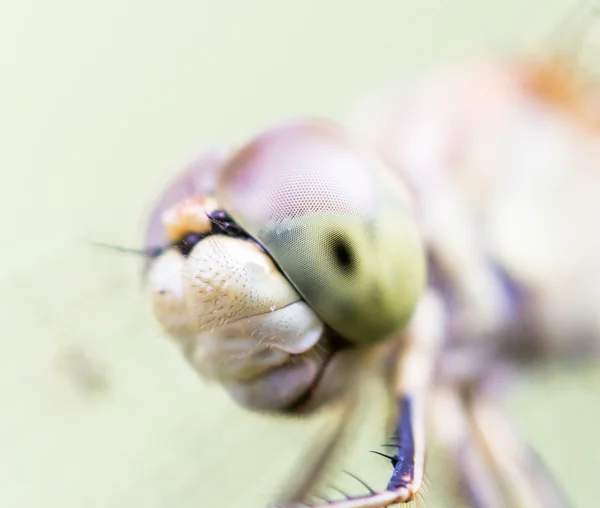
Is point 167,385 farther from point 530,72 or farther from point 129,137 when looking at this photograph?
point 129,137

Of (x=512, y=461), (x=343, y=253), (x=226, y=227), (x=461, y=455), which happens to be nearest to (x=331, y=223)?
(x=343, y=253)

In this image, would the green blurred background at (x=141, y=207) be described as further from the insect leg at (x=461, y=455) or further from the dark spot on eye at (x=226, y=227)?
the dark spot on eye at (x=226, y=227)

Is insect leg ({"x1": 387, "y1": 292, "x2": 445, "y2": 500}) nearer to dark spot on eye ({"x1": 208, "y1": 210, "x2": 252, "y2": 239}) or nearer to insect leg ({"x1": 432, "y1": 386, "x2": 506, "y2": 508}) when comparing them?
insect leg ({"x1": 432, "y1": 386, "x2": 506, "y2": 508})

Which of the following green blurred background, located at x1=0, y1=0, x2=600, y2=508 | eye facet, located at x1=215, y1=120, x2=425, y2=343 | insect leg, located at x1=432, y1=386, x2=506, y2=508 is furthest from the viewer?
green blurred background, located at x1=0, y1=0, x2=600, y2=508

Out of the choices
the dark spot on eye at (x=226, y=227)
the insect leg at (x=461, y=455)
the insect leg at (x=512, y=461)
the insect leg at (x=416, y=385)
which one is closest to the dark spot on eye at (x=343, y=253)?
the dark spot on eye at (x=226, y=227)

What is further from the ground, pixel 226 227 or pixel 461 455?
pixel 226 227

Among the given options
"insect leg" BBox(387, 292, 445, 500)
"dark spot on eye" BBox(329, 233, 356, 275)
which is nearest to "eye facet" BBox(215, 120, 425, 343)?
"dark spot on eye" BBox(329, 233, 356, 275)

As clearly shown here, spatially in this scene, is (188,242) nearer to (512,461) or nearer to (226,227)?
(226,227)
